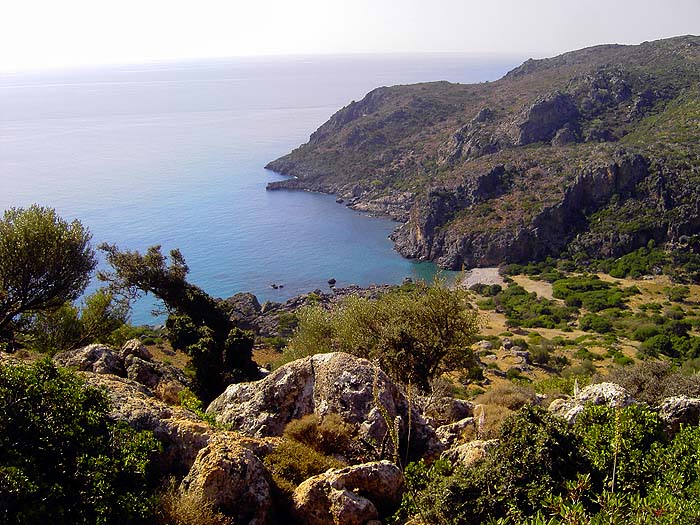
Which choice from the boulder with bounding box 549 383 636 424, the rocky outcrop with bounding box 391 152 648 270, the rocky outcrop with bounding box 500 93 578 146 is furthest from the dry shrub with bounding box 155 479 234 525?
the rocky outcrop with bounding box 500 93 578 146

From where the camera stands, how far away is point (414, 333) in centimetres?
1681

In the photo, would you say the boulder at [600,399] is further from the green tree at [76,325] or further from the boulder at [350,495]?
the green tree at [76,325]

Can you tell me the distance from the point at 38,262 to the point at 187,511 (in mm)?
13930

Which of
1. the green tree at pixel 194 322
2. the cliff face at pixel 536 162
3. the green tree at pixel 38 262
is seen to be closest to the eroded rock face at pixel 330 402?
the green tree at pixel 194 322

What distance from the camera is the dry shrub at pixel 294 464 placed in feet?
23.7

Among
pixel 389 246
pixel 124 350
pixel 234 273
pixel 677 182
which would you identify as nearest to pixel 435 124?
pixel 389 246

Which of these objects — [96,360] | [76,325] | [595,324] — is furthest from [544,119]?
[96,360]

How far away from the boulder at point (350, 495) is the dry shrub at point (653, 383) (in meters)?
7.94

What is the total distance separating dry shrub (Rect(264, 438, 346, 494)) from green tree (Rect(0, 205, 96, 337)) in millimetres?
12888

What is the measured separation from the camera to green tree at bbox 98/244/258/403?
782 inches

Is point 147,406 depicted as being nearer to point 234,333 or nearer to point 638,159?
point 234,333

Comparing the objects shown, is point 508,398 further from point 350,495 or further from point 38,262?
point 38,262

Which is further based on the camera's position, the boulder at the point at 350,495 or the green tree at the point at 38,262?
the green tree at the point at 38,262

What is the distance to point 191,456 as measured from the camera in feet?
23.5
